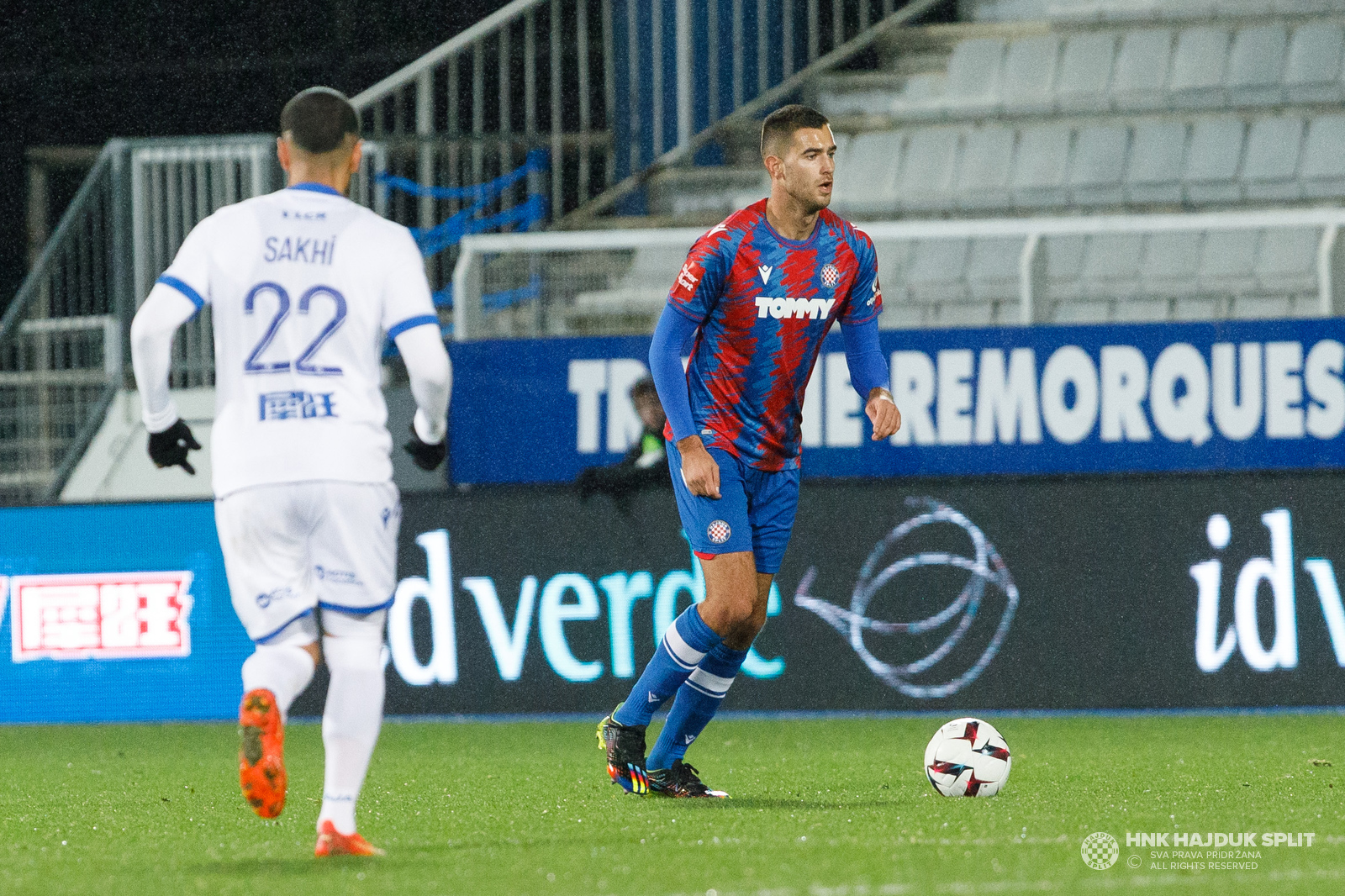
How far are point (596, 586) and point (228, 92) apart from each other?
793cm

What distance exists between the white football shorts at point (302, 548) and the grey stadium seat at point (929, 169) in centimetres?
952

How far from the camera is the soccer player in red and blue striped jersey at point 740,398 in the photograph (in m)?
5.61

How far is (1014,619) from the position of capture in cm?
932

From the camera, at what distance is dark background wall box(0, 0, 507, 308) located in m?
15.8

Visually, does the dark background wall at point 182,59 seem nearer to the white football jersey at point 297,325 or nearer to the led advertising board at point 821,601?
the led advertising board at point 821,601

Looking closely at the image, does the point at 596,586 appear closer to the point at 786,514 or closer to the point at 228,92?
the point at 786,514

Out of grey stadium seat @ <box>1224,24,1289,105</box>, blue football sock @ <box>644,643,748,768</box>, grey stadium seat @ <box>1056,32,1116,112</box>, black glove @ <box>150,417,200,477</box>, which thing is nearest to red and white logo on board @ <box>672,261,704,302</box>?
blue football sock @ <box>644,643,748,768</box>

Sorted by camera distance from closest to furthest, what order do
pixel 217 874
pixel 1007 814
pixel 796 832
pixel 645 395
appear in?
1. pixel 217 874
2. pixel 796 832
3. pixel 1007 814
4. pixel 645 395

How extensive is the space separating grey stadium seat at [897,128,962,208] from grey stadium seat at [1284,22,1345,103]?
2.36 m

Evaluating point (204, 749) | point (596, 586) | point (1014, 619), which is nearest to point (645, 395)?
point (596, 586)

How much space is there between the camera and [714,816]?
526 cm

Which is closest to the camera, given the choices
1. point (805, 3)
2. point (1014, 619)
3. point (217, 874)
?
point (217, 874)

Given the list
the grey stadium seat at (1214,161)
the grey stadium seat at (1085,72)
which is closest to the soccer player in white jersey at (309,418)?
the grey stadium seat at (1214,161)

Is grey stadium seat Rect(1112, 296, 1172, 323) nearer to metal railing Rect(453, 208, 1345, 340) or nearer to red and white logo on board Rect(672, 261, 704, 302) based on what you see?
metal railing Rect(453, 208, 1345, 340)
